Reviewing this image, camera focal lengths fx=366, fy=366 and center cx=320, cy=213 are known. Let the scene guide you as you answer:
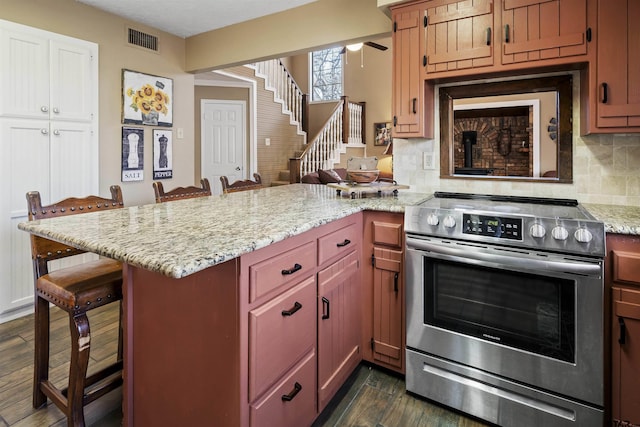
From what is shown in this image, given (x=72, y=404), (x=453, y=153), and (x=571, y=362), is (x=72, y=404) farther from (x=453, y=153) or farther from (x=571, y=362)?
(x=453, y=153)

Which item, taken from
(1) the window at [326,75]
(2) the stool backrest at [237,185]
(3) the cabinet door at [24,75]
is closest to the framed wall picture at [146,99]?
(3) the cabinet door at [24,75]

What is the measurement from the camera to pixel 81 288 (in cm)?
148

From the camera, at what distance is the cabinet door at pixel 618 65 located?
1.72 m

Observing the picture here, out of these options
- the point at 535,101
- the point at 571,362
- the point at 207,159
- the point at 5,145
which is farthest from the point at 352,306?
the point at 207,159

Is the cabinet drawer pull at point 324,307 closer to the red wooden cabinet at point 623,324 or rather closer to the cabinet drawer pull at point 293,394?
the cabinet drawer pull at point 293,394

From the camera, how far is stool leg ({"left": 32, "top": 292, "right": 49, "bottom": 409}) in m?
1.64

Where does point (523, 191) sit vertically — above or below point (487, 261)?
above

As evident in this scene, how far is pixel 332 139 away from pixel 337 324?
6.31 m

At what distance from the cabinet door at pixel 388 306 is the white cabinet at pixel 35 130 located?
2.72 metres

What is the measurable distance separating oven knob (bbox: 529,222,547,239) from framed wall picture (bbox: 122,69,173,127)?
11.6 feet

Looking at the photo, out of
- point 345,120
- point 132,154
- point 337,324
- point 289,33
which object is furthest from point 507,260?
point 345,120

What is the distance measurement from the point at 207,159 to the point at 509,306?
5.57m

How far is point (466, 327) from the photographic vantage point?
1.72 m

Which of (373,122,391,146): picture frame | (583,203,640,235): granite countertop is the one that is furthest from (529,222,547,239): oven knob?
(373,122,391,146): picture frame
